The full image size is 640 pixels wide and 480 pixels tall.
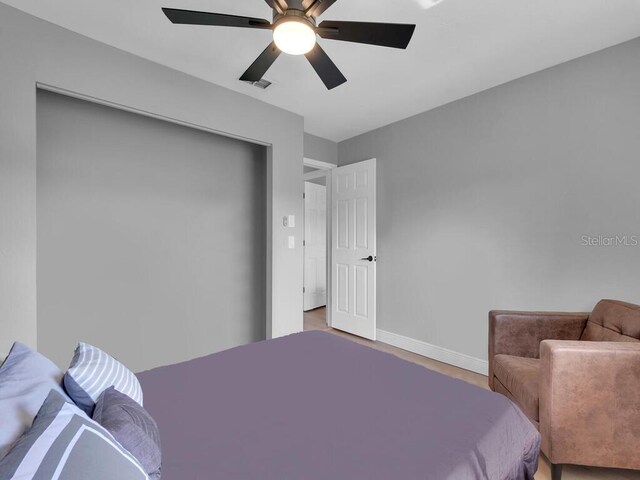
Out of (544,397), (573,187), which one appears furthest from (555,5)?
(544,397)

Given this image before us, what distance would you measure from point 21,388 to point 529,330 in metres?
2.59

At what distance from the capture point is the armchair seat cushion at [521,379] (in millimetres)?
1675

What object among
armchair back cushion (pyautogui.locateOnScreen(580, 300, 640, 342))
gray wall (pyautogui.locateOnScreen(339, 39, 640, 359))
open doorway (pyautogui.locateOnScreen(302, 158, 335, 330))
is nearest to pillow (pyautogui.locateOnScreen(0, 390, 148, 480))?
armchair back cushion (pyautogui.locateOnScreen(580, 300, 640, 342))

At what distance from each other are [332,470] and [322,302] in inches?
194

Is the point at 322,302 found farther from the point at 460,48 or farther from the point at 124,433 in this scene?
the point at 124,433

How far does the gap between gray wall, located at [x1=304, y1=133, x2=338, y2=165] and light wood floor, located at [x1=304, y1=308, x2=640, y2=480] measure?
2.21 metres

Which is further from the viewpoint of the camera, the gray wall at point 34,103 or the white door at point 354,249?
the white door at point 354,249

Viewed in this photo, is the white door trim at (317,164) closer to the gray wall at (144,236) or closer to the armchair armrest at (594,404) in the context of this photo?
the gray wall at (144,236)

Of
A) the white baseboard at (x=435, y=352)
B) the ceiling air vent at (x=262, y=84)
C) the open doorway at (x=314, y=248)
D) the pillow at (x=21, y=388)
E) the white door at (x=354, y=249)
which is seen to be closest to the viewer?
the pillow at (x=21, y=388)

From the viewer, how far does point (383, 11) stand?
1.87 m

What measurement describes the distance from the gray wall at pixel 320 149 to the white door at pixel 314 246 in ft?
4.12

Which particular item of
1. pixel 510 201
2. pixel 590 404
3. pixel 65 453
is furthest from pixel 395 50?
pixel 65 453

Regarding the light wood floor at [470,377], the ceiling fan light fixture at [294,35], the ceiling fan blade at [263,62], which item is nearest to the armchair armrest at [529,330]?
the light wood floor at [470,377]

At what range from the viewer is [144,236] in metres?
2.60
